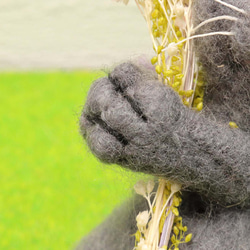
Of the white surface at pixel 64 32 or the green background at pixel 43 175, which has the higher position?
the green background at pixel 43 175

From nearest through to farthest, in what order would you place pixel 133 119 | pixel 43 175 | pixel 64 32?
pixel 133 119 < pixel 43 175 < pixel 64 32

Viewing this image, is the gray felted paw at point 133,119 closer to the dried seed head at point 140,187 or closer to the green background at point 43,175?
the dried seed head at point 140,187

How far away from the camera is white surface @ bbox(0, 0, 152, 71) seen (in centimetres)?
303

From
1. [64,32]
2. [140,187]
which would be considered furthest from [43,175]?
[64,32]

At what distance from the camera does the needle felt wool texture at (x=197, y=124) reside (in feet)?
1.18

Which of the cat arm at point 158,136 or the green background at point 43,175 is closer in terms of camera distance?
the cat arm at point 158,136

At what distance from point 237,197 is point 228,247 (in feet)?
0.19

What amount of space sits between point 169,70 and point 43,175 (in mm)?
1246

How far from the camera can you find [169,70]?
380 millimetres

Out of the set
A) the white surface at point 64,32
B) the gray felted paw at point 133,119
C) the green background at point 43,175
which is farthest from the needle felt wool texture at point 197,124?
the white surface at point 64,32

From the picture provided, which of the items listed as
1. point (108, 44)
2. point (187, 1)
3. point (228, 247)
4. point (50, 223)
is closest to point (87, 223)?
point (50, 223)

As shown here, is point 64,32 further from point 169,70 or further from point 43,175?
point 169,70

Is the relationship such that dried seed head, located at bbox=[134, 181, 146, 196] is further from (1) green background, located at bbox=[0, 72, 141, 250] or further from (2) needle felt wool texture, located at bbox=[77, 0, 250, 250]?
(1) green background, located at bbox=[0, 72, 141, 250]

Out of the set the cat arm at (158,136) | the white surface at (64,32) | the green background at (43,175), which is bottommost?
the white surface at (64,32)
